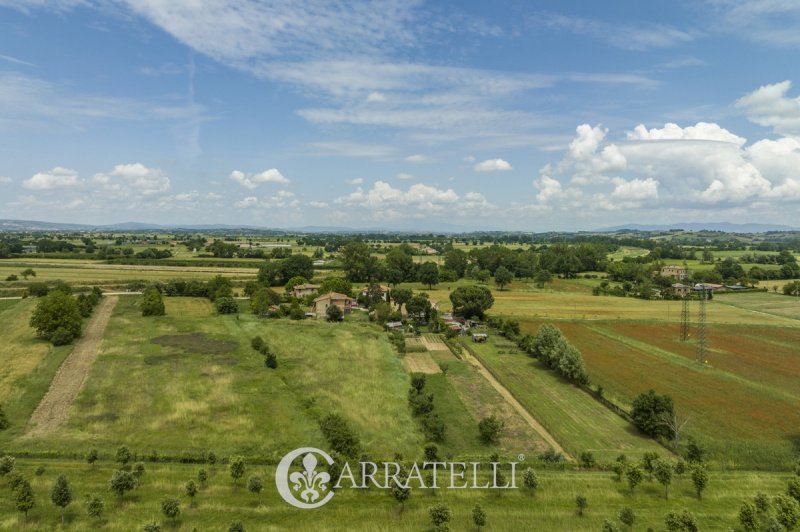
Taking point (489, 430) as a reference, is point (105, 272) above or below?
above

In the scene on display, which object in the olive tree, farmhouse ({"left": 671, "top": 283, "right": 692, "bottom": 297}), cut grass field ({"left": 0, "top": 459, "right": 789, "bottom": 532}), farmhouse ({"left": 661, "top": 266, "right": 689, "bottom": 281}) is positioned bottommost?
cut grass field ({"left": 0, "top": 459, "right": 789, "bottom": 532})

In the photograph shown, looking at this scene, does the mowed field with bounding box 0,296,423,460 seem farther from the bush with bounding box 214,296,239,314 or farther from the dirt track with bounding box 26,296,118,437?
the bush with bounding box 214,296,239,314

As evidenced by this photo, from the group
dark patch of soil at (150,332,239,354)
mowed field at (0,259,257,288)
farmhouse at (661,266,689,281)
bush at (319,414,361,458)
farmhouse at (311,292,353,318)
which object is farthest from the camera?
farmhouse at (661,266,689,281)

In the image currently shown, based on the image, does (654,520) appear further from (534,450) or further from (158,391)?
(158,391)

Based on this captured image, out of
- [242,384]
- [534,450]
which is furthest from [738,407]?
[242,384]

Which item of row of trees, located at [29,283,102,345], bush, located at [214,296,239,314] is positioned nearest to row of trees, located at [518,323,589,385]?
bush, located at [214,296,239,314]

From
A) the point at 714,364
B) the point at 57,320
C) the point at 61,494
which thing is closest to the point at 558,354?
the point at 714,364

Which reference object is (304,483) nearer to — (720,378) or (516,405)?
(516,405)
